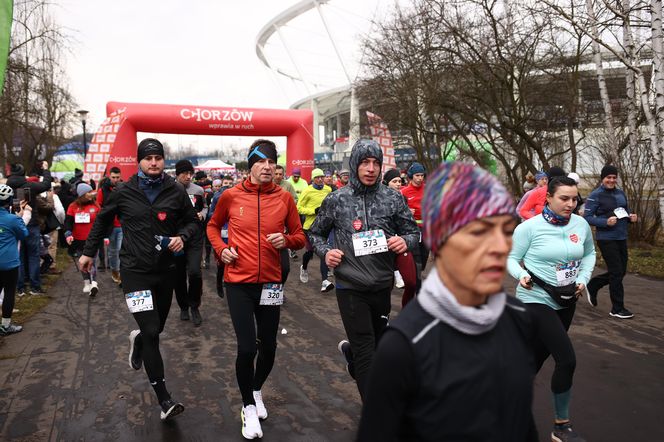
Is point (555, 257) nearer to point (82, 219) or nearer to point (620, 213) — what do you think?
point (620, 213)

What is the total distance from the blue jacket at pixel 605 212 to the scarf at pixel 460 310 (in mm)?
6206

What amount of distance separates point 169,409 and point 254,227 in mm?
1570

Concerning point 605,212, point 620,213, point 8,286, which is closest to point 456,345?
point 620,213

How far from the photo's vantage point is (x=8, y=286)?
6.74 metres

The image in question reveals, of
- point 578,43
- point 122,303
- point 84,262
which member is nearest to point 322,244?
point 84,262

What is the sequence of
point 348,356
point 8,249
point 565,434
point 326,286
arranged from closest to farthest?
point 565,434 < point 348,356 < point 8,249 < point 326,286

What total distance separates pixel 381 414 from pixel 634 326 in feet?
21.2

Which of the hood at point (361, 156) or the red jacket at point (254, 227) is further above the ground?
the hood at point (361, 156)

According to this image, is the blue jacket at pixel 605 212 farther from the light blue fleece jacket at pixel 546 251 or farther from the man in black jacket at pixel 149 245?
the man in black jacket at pixel 149 245

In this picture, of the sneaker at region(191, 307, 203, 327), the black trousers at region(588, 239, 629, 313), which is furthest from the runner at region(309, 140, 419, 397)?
the black trousers at region(588, 239, 629, 313)

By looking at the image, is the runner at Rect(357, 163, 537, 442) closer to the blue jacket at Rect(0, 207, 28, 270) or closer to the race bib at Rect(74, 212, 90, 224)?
the blue jacket at Rect(0, 207, 28, 270)

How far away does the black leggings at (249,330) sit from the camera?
156 inches

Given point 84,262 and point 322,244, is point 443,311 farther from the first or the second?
point 84,262

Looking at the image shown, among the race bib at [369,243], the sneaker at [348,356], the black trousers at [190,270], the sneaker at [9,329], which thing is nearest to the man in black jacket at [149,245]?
the black trousers at [190,270]
